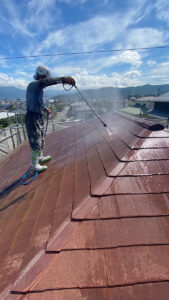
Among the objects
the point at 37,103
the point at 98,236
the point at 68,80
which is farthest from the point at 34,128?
the point at 98,236

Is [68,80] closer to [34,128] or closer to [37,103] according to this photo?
[37,103]

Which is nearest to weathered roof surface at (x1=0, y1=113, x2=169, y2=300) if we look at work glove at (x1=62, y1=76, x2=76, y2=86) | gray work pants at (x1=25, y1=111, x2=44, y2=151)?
gray work pants at (x1=25, y1=111, x2=44, y2=151)

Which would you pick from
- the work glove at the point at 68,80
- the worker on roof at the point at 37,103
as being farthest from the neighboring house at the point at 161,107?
the worker on roof at the point at 37,103

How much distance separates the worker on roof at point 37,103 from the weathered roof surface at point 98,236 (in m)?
1.18

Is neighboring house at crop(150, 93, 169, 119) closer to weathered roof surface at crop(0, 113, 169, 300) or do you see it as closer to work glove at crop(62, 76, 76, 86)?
work glove at crop(62, 76, 76, 86)

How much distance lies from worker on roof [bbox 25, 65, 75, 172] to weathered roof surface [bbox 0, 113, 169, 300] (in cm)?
118

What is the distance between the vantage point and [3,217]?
2246 millimetres

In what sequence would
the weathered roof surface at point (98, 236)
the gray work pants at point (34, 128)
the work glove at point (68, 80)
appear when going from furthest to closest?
the gray work pants at point (34, 128)
the work glove at point (68, 80)
the weathered roof surface at point (98, 236)

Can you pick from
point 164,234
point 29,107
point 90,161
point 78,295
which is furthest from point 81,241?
point 29,107

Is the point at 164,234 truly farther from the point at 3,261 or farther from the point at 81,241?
the point at 3,261

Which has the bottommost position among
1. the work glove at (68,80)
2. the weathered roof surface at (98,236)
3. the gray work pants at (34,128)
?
the weathered roof surface at (98,236)

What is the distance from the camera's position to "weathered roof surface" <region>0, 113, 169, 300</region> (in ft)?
3.23

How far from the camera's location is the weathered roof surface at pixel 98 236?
99 cm

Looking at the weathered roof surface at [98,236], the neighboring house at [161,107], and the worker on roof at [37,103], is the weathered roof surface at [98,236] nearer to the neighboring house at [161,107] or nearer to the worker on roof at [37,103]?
the worker on roof at [37,103]
